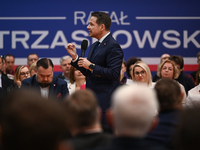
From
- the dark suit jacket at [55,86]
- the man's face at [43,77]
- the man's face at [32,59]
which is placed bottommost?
the dark suit jacket at [55,86]

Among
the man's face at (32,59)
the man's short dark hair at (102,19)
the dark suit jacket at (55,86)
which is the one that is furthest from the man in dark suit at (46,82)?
the man's face at (32,59)

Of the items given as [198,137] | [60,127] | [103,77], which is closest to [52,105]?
[60,127]

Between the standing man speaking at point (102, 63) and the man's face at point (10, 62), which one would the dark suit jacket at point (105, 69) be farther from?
the man's face at point (10, 62)

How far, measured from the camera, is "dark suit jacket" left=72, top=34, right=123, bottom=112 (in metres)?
2.79

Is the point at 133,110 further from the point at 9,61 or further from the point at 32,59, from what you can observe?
the point at 9,61

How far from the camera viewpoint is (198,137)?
1044 mm

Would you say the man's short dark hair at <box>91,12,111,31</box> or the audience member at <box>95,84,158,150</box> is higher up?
the man's short dark hair at <box>91,12,111,31</box>

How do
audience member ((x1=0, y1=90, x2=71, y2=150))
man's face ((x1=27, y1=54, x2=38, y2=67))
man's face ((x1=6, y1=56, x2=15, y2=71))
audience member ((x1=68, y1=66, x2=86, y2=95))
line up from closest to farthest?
audience member ((x1=0, y1=90, x2=71, y2=150)) → audience member ((x1=68, y1=66, x2=86, y2=95)) → man's face ((x1=27, y1=54, x2=38, y2=67)) → man's face ((x1=6, y1=56, x2=15, y2=71))

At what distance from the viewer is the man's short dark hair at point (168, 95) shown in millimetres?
1836

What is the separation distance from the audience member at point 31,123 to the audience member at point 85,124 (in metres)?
0.49

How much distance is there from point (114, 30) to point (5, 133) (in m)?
5.50

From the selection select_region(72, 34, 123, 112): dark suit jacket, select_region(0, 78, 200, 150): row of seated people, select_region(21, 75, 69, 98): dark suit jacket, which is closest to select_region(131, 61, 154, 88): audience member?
select_region(21, 75, 69, 98): dark suit jacket

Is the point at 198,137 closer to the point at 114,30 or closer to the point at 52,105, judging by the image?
the point at 52,105

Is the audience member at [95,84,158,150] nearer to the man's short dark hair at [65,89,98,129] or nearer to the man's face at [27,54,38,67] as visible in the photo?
the man's short dark hair at [65,89,98,129]
